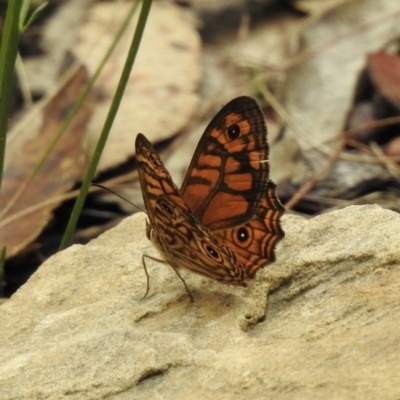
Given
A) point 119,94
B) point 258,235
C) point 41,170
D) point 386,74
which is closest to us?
point 258,235

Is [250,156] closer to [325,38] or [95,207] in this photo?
[95,207]

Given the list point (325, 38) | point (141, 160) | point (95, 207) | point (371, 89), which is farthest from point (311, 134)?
point (141, 160)

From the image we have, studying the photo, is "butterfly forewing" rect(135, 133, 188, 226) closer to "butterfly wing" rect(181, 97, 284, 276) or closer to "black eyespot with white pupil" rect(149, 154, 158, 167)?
"black eyespot with white pupil" rect(149, 154, 158, 167)

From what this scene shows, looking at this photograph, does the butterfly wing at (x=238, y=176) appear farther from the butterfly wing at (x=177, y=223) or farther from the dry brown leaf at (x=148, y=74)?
the dry brown leaf at (x=148, y=74)

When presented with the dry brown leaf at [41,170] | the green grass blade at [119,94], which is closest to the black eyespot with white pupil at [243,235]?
the green grass blade at [119,94]

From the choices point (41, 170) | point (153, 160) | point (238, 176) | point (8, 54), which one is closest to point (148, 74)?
point (41, 170)

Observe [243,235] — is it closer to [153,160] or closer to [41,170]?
[153,160]
